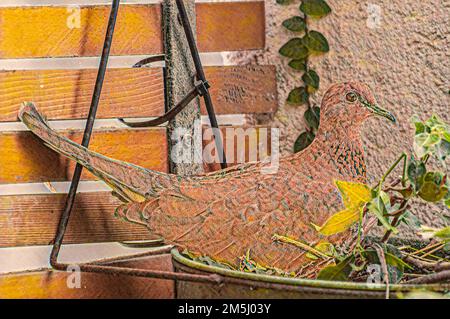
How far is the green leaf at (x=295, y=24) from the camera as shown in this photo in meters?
0.92

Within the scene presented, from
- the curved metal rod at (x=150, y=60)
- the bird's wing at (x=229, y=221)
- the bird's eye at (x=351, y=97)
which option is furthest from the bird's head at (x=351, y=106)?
the curved metal rod at (x=150, y=60)

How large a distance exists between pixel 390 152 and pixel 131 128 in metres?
0.38

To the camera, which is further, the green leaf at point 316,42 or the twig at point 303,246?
the green leaf at point 316,42

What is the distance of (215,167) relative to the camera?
875 mm

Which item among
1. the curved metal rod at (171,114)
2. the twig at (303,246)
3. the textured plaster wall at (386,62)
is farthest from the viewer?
the textured plaster wall at (386,62)

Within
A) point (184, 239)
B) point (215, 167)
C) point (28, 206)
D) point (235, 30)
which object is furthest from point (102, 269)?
point (235, 30)

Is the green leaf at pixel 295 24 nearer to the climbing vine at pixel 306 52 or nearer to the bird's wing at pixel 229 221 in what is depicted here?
the climbing vine at pixel 306 52

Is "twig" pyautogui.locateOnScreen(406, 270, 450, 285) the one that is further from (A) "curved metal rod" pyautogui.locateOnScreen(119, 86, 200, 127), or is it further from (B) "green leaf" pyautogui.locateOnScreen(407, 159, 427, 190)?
(A) "curved metal rod" pyautogui.locateOnScreen(119, 86, 200, 127)

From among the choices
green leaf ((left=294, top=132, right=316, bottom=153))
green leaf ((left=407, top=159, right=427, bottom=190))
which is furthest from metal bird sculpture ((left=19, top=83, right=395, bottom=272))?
green leaf ((left=294, top=132, right=316, bottom=153))

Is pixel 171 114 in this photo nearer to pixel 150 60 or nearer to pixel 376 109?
pixel 150 60

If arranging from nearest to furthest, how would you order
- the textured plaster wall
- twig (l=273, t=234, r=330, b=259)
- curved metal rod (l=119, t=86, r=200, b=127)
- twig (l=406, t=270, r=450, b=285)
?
twig (l=406, t=270, r=450, b=285), twig (l=273, t=234, r=330, b=259), curved metal rod (l=119, t=86, r=200, b=127), the textured plaster wall

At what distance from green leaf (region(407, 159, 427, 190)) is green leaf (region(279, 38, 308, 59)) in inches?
17.0

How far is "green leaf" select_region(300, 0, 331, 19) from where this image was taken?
91cm

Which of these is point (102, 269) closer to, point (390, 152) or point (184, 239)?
point (184, 239)
